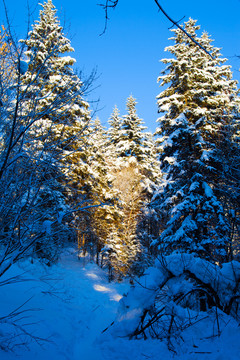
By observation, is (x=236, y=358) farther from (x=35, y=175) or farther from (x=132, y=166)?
(x=132, y=166)

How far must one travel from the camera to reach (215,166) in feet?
36.6

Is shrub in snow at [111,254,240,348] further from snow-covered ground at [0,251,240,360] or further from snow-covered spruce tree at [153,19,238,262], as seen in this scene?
snow-covered spruce tree at [153,19,238,262]

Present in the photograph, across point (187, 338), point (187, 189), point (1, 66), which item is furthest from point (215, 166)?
point (1, 66)

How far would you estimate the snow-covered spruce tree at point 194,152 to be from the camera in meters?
9.55

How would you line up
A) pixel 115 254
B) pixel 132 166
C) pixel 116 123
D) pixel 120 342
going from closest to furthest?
1. pixel 120 342
2. pixel 115 254
3. pixel 132 166
4. pixel 116 123

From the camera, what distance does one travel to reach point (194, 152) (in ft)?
36.9

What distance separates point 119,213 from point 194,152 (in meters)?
8.02

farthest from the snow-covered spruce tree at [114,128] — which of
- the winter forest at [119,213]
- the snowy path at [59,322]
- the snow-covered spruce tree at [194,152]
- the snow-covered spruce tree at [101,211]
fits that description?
the snowy path at [59,322]

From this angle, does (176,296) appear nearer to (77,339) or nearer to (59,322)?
(77,339)

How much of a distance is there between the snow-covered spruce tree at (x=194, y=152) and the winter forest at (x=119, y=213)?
68 millimetres

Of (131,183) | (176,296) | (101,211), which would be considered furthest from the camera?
(131,183)

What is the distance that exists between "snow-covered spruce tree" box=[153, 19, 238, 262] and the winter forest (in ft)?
0.22

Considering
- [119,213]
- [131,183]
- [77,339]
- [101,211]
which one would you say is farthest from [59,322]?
[131,183]

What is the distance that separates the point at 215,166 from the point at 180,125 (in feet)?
8.80
